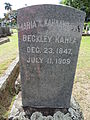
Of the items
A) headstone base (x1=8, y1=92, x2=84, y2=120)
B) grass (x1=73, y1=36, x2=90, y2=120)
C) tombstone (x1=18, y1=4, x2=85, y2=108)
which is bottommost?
grass (x1=73, y1=36, x2=90, y2=120)

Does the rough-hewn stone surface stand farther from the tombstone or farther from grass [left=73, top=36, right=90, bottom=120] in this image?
grass [left=73, top=36, right=90, bottom=120]

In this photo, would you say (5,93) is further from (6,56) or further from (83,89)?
(6,56)

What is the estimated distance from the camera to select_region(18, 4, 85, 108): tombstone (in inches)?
66.7

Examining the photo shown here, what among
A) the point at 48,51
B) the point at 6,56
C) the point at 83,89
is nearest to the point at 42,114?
the point at 48,51

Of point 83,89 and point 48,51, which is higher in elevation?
point 48,51

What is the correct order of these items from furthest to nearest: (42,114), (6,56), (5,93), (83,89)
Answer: (6,56), (83,89), (5,93), (42,114)

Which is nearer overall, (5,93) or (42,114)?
(42,114)

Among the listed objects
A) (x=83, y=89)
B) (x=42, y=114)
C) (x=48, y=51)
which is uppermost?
(x=48, y=51)

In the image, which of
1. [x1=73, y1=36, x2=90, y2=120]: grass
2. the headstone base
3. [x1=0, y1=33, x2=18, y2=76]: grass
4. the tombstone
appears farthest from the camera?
[x1=0, y1=33, x2=18, y2=76]: grass

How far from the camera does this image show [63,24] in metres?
1.72

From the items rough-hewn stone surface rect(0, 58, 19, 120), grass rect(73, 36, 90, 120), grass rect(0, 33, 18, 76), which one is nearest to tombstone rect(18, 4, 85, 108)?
rough-hewn stone surface rect(0, 58, 19, 120)

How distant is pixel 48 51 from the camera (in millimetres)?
1859

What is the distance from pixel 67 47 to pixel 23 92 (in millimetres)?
884

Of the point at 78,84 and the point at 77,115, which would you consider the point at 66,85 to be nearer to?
the point at 77,115
